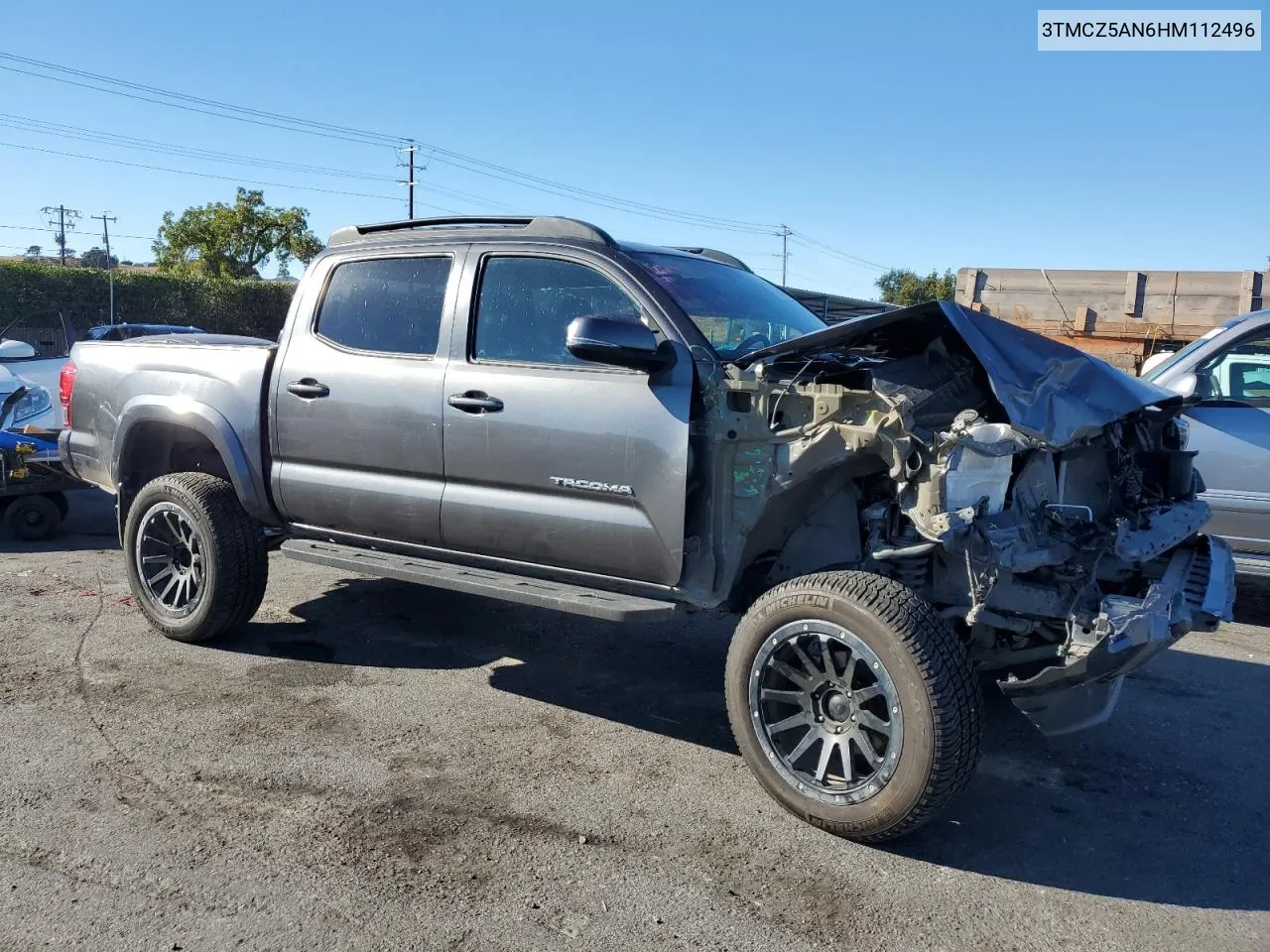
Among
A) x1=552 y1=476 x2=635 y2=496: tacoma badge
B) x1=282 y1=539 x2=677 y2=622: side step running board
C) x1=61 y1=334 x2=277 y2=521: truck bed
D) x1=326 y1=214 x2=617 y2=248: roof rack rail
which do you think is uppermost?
x1=326 y1=214 x2=617 y2=248: roof rack rail

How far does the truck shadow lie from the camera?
134 inches

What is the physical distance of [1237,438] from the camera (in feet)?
19.9

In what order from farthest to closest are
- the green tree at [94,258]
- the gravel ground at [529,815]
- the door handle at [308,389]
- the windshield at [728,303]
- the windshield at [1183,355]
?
the green tree at [94,258] → the windshield at [1183,355] → the door handle at [308,389] → the windshield at [728,303] → the gravel ground at [529,815]

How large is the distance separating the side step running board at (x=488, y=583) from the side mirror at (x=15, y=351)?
530 cm

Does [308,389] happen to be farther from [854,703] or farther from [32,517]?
[32,517]

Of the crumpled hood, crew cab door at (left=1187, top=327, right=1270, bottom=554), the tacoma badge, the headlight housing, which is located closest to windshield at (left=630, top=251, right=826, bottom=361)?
the crumpled hood

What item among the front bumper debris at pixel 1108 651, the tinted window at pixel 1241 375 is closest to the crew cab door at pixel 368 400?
the front bumper debris at pixel 1108 651

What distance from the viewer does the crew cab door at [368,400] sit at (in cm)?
453

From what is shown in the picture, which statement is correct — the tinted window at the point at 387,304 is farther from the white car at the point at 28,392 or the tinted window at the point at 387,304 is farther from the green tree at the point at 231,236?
the green tree at the point at 231,236

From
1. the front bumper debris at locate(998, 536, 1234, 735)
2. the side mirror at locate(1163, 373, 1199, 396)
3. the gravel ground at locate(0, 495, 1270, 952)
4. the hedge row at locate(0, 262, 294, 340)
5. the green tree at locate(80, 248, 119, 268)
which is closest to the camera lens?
the gravel ground at locate(0, 495, 1270, 952)

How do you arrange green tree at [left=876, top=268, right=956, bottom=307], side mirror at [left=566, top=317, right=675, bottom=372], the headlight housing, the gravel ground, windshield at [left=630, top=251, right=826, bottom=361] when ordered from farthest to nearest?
green tree at [left=876, top=268, right=956, bottom=307]
the headlight housing
windshield at [left=630, top=251, right=826, bottom=361]
side mirror at [left=566, top=317, right=675, bottom=372]
the gravel ground

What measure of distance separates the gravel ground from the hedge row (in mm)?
19607

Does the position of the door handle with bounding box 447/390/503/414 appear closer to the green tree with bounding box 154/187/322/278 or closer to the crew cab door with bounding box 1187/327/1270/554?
the crew cab door with bounding box 1187/327/1270/554

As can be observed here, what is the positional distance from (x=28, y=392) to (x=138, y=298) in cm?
1959
